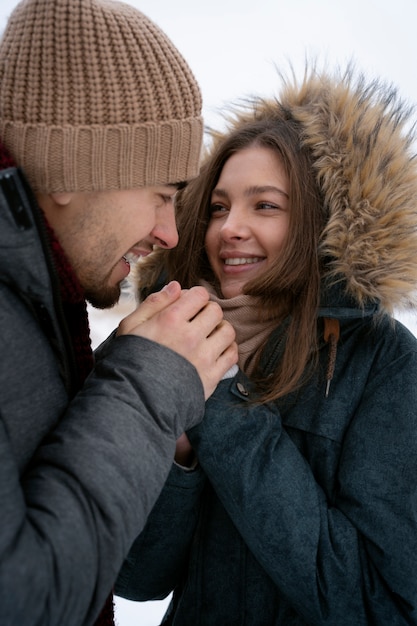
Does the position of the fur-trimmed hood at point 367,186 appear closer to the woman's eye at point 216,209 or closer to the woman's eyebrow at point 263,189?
the woman's eyebrow at point 263,189

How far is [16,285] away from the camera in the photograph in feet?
2.83

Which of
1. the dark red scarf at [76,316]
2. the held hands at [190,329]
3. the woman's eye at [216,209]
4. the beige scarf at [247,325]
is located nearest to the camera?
the dark red scarf at [76,316]

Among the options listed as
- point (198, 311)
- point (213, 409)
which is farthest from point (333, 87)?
point (213, 409)

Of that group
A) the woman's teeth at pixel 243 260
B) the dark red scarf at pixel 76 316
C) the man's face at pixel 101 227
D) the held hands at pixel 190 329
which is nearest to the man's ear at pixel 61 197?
the man's face at pixel 101 227

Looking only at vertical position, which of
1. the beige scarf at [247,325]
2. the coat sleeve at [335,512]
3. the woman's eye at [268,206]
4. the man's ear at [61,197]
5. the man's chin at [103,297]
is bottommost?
the coat sleeve at [335,512]

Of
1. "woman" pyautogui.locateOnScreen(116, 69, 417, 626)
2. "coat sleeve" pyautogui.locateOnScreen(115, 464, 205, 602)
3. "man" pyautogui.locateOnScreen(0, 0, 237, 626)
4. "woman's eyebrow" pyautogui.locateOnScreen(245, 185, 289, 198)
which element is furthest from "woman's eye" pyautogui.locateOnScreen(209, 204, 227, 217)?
"coat sleeve" pyautogui.locateOnScreen(115, 464, 205, 602)

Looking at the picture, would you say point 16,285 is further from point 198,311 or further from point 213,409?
point 213,409

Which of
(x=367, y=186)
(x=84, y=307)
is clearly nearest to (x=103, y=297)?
(x=84, y=307)

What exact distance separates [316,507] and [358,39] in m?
15.3

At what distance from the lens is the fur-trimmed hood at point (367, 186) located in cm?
141

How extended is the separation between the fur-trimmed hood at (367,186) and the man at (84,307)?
450mm

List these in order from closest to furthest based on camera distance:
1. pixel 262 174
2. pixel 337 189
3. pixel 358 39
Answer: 1. pixel 337 189
2. pixel 262 174
3. pixel 358 39

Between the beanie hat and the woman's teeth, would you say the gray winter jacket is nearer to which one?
the woman's teeth

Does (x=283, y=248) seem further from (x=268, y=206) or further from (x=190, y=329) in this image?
(x=190, y=329)
